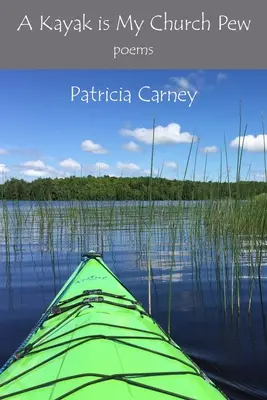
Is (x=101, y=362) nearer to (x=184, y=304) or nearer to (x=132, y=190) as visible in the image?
(x=184, y=304)

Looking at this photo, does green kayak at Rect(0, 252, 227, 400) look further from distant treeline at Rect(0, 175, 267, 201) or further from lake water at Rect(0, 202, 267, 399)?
distant treeline at Rect(0, 175, 267, 201)

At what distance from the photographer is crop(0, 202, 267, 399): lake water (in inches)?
126

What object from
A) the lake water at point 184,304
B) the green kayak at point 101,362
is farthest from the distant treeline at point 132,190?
the green kayak at point 101,362

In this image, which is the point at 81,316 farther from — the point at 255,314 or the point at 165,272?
the point at 165,272

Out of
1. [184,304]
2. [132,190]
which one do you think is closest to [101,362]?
[184,304]

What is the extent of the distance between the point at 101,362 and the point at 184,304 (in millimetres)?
3095

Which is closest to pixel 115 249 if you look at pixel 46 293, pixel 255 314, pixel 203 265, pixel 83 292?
pixel 203 265

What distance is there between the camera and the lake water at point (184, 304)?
10.5 feet

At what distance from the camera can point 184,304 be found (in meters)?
4.78

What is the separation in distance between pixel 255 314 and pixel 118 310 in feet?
7.05

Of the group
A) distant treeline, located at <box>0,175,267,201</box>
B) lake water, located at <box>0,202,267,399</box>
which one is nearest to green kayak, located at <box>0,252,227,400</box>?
lake water, located at <box>0,202,267,399</box>

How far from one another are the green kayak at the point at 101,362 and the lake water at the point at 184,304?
91cm

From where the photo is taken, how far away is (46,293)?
5.38 m

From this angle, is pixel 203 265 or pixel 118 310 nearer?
pixel 118 310
